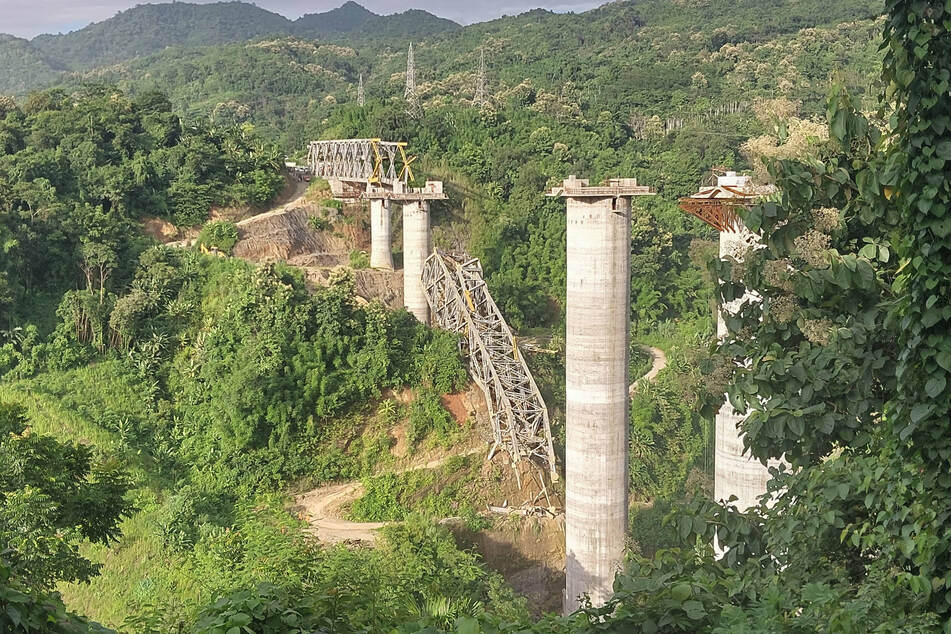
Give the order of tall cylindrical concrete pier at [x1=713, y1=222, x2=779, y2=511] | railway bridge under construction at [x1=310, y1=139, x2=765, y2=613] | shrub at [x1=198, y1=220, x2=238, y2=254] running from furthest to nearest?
1. shrub at [x1=198, y1=220, x2=238, y2=254]
2. railway bridge under construction at [x1=310, y1=139, x2=765, y2=613]
3. tall cylindrical concrete pier at [x1=713, y1=222, x2=779, y2=511]

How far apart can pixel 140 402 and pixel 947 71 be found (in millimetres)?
21641

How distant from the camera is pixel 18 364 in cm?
2334

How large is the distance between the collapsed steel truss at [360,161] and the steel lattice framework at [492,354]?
254 inches

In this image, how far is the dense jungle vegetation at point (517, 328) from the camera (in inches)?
224

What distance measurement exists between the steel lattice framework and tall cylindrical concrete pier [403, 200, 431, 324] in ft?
1.19

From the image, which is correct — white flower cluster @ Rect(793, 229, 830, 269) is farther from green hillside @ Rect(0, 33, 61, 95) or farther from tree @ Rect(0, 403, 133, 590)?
green hillside @ Rect(0, 33, 61, 95)

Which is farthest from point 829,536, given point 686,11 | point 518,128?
point 686,11

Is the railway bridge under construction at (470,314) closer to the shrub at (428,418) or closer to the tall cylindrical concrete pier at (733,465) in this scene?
the shrub at (428,418)

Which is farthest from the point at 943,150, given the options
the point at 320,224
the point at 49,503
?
the point at 320,224

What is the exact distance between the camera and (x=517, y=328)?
33.6 metres

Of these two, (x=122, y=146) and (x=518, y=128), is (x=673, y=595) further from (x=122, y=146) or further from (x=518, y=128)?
(x=518, y=128)

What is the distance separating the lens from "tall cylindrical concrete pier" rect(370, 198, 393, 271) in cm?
3052

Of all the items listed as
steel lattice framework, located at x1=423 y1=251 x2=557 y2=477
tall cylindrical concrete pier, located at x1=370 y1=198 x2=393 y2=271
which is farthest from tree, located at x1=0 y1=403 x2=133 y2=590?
tall cylindrical concrete pier, located at x1=370 y1=198 x2=393 y2=271

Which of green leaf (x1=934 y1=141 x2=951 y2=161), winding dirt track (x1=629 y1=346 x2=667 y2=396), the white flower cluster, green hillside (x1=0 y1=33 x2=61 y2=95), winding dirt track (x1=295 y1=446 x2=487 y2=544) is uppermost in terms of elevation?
green hillside (x1=0 y1=33 x2=61 y2=95)
